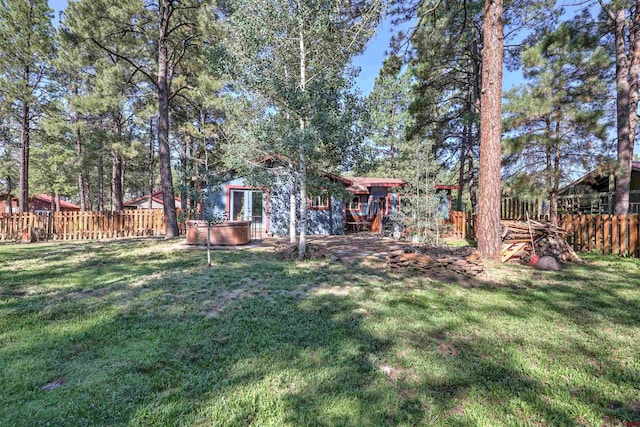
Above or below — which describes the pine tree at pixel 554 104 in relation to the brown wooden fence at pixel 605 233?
above

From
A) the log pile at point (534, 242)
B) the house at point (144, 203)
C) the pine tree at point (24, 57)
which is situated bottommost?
the log pile at point (534, 242)

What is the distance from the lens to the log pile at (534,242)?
266 inches

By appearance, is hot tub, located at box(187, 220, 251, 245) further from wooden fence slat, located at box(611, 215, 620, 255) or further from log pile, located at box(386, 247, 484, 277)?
wooden fence slat, located at box(611, 215, 620, 255)

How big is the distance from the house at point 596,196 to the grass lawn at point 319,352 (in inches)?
394

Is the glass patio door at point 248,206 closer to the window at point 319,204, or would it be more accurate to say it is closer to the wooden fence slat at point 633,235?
the window at point 319,204

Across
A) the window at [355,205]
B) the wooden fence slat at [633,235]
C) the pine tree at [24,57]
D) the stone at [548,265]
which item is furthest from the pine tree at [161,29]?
the wooden fence slat at [633,235]

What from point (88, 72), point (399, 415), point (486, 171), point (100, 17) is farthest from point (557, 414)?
point (88, 72)

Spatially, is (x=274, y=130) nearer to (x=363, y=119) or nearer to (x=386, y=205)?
(x=363, y=119)

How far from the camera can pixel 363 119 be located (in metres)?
7.04

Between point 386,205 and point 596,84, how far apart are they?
9721mm

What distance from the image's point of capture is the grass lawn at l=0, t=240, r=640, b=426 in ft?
6.24

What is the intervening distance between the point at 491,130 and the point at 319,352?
240 inches

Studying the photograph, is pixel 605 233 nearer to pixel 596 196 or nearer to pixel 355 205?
pixel 596 196

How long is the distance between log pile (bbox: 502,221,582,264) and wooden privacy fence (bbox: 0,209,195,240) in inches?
420
